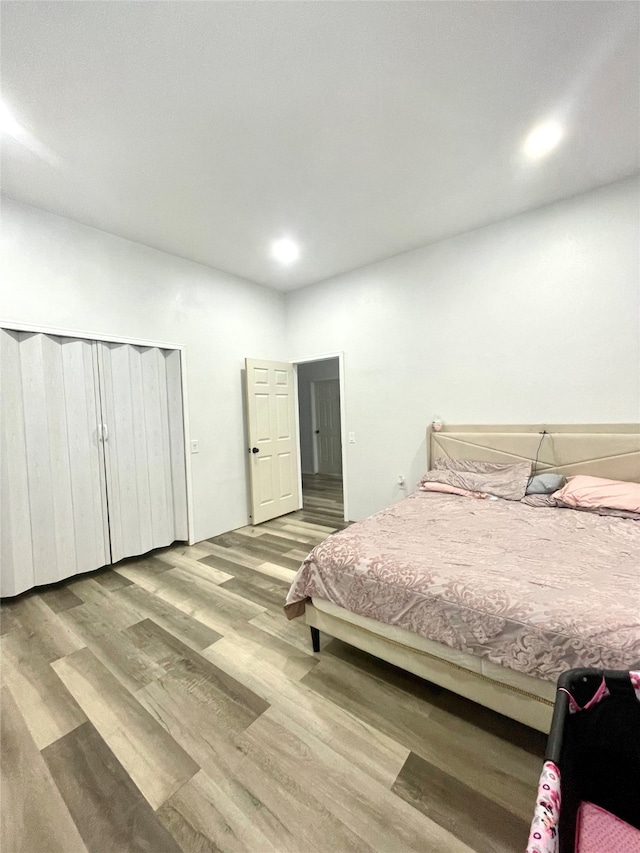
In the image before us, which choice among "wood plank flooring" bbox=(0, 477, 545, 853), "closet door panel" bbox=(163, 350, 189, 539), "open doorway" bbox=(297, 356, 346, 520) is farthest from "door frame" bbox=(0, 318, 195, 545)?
"open doorway" bbox=(297, 356, 346, 520)

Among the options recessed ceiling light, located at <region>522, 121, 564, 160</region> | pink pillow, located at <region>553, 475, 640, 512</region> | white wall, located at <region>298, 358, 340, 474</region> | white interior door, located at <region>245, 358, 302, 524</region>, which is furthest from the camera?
white wall, located at <region>298, 358, 340, 474</region>

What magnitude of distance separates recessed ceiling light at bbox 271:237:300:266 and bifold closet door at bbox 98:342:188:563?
152cm

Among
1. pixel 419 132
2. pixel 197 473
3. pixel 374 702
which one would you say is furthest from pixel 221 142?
pixel 374 702

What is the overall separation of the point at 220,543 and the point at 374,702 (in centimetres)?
251

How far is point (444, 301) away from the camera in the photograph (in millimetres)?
3568

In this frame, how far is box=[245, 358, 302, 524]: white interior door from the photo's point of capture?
427cm

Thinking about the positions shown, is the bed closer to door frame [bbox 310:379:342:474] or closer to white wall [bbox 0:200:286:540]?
white wall [bbox 0:200:286:540]

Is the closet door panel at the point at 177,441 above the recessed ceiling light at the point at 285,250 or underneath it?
underneath

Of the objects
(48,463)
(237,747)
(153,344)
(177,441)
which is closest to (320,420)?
(177,441)

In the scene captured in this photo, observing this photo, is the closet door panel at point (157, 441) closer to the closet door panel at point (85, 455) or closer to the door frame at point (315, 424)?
the closet door panel at point (85, 455)

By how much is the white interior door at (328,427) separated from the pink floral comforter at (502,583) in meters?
5.20

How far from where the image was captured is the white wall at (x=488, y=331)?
2.75 m

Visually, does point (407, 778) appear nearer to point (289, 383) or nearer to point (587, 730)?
point (587, 730)

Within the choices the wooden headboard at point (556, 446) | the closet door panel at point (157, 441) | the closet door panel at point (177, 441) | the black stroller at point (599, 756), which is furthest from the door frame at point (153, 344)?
the black stroller at point (599, 756)
